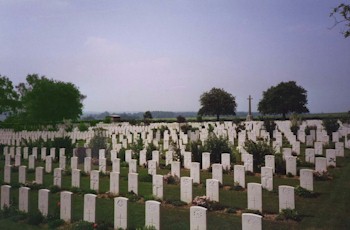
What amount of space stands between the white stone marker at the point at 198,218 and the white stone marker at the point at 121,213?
146cm

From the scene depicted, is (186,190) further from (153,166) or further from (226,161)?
(226,161)

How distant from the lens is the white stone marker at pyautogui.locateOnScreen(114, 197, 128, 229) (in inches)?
277

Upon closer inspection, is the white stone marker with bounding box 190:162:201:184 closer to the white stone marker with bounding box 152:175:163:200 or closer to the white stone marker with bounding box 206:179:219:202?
the white stone marker with bounding box 152:175:163:200

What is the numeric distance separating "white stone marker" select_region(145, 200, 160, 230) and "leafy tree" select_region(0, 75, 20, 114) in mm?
45912

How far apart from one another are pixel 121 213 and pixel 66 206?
4.87 feet

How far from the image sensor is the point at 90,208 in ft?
24.3

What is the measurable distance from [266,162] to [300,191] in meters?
2.88

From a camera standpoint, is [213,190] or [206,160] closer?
[213,190]

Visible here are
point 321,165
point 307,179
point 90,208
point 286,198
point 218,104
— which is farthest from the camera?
point 218,104

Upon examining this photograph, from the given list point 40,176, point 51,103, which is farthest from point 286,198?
point 51,103

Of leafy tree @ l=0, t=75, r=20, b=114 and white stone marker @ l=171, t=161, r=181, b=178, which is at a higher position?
leafy tree @ l=0, t=75, r=20, b=114

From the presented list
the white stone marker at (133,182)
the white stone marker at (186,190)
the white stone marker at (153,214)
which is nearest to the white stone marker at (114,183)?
the white stone marker at (133,182)

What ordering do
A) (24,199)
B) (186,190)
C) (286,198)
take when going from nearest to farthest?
(286,198) → (24,199) → (186,190)

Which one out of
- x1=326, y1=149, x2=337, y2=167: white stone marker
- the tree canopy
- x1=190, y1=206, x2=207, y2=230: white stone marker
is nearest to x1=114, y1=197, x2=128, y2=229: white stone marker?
x1=190, y1=206, x2=207, y2=230: white stone marker
